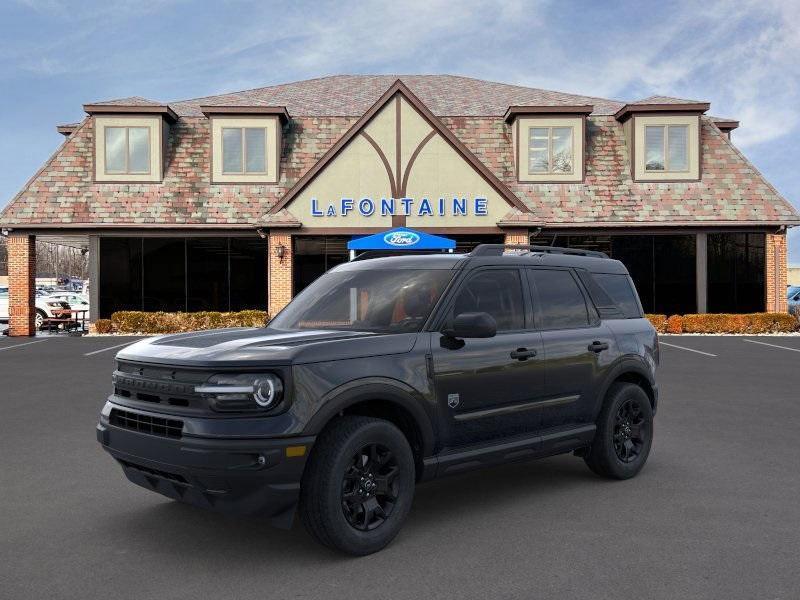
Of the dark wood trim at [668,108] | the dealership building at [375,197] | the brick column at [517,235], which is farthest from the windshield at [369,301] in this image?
the dark wood trim at [668,108]

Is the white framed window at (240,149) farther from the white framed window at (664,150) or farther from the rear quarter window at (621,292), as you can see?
the rear quarter window at (621,292)

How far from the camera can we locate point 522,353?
18.5 ft

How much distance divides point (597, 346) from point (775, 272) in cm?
2137

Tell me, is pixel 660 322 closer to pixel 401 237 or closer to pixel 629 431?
pixel 401 237

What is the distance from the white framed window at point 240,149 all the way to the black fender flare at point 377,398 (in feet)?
67.5

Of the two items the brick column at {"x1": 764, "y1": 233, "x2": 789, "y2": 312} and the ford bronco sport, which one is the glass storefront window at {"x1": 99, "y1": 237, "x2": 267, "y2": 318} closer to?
the brick column at {"x1": 764, "y1": 233, "x2": 789, "y2": 312}

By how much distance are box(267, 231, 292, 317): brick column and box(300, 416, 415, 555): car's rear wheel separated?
18439mm

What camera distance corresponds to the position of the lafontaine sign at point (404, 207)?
22.9 meters

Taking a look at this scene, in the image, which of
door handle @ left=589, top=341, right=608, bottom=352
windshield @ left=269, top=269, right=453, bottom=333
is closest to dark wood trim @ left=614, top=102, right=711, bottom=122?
door handle @ left=589, top=341, right=608, bottom=352

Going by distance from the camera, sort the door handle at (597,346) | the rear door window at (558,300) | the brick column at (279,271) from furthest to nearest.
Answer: the brick column at (279,271) < the door handle at (597,346) < the rear door window at (558,300)

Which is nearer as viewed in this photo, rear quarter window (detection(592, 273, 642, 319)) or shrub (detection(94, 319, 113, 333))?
rear quarter window (detection(592, 273, 642, 319))

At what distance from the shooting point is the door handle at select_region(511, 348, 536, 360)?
5.56 metres

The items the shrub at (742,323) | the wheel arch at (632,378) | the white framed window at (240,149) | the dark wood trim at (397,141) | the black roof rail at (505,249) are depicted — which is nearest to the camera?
the black roof rail at (505,249)

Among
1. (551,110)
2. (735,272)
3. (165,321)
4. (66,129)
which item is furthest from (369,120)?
(735,272)
